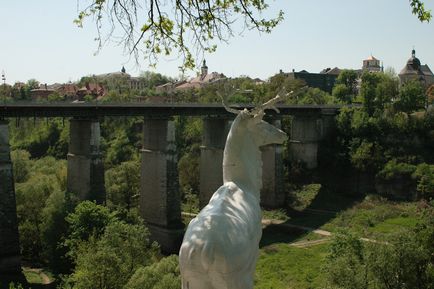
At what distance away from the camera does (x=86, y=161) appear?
2984 centimetres

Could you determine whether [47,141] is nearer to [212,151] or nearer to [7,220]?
[212,151]

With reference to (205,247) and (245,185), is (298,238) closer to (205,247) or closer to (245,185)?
(245,185)

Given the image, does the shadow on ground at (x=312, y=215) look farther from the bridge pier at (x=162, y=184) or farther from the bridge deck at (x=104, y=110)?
the bridge deck at (x=104, y=110)

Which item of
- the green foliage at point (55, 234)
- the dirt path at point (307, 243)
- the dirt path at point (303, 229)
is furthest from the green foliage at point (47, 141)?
the dirt path at point (307, 243)

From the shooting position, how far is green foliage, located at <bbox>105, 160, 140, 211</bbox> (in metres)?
38.3

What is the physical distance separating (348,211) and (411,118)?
16.6 metres

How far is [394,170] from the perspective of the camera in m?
44.8

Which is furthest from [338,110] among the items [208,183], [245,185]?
[245,185]

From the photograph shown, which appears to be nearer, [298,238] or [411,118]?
[298,238]

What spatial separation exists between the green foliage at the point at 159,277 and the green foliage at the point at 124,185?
21106mm

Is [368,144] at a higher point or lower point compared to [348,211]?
higher

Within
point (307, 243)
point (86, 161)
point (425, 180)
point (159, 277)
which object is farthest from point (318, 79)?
point (159, 277)

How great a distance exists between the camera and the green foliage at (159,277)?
50.7 feet

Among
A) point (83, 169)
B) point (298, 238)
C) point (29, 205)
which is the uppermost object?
point (83, 169)
